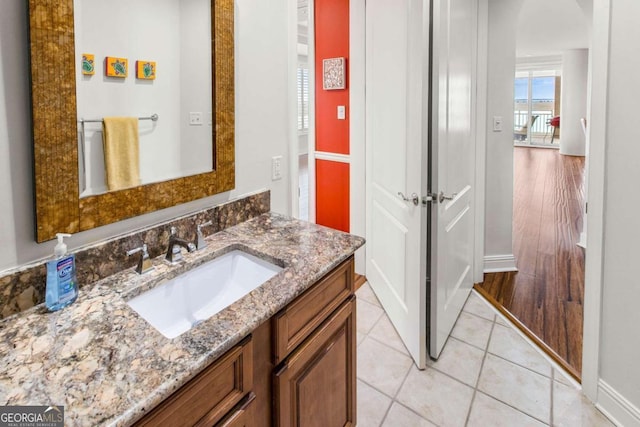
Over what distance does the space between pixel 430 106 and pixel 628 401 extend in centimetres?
147

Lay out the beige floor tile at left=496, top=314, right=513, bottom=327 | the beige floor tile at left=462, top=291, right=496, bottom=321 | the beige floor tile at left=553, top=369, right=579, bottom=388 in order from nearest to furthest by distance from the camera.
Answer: the beige floor tile at left=553, top=369, right=579, bottom=388 < the beige floor tile at left=496, top=314, right=513, bottom=327 < the beige floor tile at left=462, top=291, right=496, bottom=321

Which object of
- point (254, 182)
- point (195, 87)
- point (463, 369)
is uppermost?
point (195, 87)

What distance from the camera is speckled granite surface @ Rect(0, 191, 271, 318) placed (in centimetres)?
93

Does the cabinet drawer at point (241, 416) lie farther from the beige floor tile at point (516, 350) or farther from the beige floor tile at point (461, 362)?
the beige floor tile at point (516, 350)

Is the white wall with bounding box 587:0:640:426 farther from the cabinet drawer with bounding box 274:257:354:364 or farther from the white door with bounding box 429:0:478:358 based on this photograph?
the cabinet drawer with bounding box 274:257:354:364

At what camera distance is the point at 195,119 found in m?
1.41

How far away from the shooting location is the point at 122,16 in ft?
3.73

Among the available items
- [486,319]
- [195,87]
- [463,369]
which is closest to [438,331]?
[463,369]

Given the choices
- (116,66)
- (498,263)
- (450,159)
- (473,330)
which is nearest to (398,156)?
(450,159)

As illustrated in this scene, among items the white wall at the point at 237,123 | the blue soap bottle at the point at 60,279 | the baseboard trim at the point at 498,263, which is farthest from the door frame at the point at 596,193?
the blue soap bottle at the point at 60,279

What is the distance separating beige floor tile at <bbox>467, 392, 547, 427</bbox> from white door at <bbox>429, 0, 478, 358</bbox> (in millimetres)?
348

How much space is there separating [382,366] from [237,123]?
1418 millimetres

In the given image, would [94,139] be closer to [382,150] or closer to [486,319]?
[382,150]

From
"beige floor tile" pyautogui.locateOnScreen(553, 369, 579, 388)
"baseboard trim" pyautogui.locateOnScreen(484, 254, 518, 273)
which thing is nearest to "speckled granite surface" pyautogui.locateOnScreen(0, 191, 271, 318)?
"beige floor tile" pyautogui.locateOnScreen(553, 369, 579, 388)
